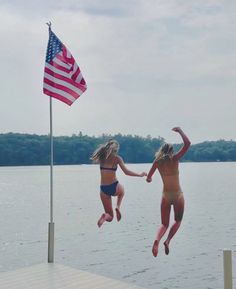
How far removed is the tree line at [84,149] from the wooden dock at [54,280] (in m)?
2.80

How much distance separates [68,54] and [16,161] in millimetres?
11601

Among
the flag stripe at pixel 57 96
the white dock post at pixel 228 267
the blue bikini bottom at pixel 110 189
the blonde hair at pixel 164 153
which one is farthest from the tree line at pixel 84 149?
the white dock post at pixel 228 267

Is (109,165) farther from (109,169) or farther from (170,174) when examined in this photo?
(170,174)

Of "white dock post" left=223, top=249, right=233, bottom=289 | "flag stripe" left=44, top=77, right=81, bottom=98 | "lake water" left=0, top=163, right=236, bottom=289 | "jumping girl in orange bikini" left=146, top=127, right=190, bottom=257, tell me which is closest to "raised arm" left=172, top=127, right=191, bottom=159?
"jumping girl in orange bikini" left=146, top=127, right=190, bottom=257

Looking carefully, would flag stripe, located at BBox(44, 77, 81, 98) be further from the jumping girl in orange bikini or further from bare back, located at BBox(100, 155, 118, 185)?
the jumping girl in orange bikini

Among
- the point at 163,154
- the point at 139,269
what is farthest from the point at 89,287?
the point at 139,269

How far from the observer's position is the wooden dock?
9.94 m

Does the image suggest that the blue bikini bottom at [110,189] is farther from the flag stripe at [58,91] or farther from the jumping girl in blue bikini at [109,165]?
the flag stripe at [58,91]

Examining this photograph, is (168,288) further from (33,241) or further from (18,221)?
(18,221)

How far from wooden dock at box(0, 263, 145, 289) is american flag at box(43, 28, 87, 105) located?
4.20m

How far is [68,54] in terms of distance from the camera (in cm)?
1116

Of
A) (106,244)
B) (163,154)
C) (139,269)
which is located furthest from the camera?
(106,244)

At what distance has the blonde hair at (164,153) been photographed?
26.0 feet

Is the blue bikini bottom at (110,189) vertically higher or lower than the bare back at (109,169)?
lower
